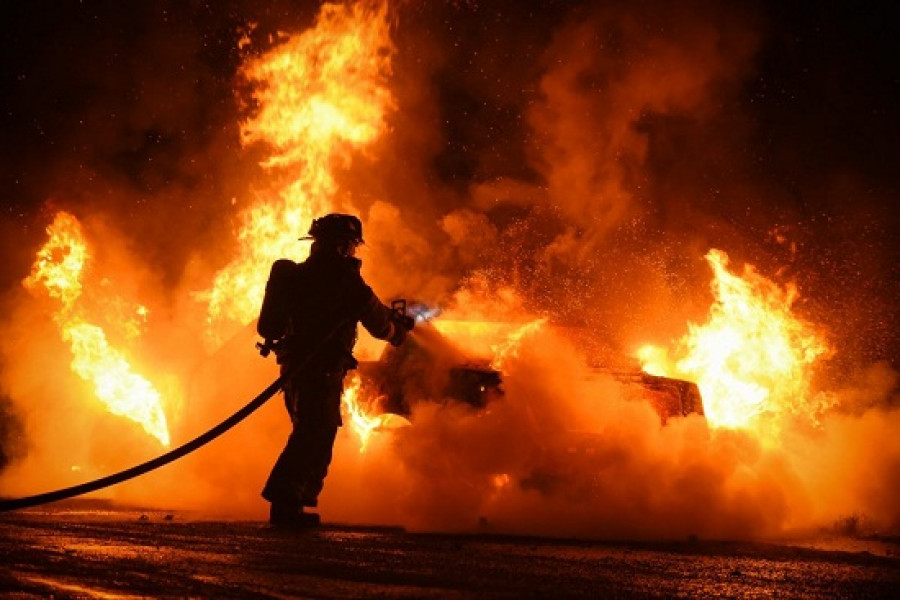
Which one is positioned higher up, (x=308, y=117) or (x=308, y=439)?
(x=308, y=117)

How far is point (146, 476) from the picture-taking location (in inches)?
446

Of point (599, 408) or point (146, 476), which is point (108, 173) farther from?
point (599, 408)

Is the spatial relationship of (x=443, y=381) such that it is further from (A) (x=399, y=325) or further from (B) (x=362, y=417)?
(A) (x=399, y=325)

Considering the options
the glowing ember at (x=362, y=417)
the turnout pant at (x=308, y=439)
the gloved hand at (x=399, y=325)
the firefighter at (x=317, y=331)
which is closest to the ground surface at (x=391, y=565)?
the turnout pant at (x=308, y=439)

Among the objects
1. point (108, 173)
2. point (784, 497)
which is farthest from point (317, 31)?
point (784, 497)

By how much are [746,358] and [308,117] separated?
669 cm

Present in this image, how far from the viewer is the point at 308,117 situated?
43.4 feet

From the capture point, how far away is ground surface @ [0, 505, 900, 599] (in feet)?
11.3

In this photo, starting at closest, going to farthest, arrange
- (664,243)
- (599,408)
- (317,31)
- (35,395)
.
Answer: (599,408)
(317,31)
(664,243)
(35,395)

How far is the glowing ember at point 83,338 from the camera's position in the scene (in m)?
12.9

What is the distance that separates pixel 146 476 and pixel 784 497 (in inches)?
292

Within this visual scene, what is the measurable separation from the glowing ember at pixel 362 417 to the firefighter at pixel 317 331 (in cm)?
139

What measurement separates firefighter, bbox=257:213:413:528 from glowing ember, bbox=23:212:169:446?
20.4 ft

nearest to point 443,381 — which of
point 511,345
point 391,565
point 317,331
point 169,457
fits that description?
point 511,345
